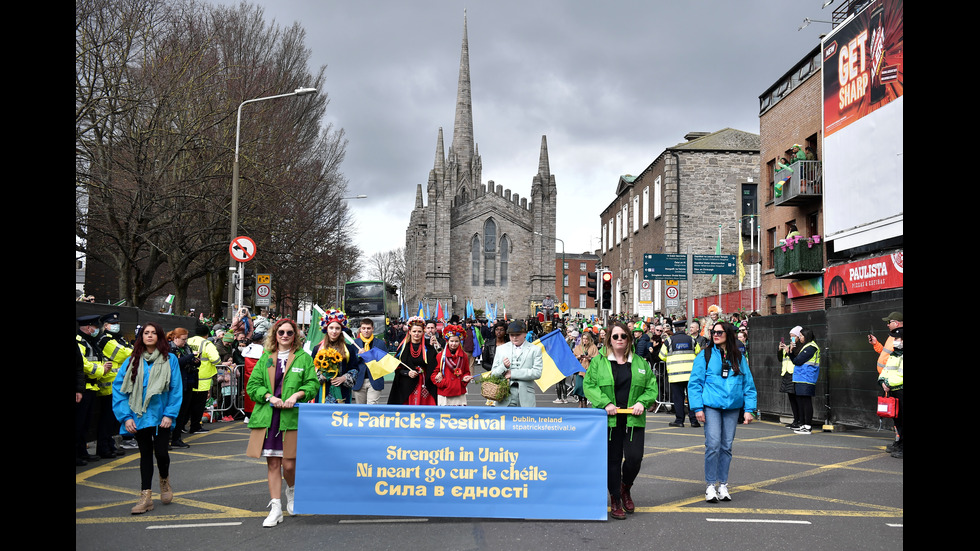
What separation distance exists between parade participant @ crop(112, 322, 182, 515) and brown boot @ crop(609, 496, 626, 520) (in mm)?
4102

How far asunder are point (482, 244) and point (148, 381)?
80.5 metres

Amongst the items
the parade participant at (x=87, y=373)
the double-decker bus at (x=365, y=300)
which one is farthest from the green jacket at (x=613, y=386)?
the double-decker bus at (x=365, y=300)

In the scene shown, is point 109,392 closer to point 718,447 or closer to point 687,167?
point 718,447

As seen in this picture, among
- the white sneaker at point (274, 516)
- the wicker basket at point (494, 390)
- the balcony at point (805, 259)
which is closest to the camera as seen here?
the white sneaker at point (274, 516)

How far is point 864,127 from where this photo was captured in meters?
22.2

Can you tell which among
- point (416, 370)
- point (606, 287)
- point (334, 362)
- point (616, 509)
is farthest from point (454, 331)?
point (606, 287)

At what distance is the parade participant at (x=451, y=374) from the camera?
10.5 m

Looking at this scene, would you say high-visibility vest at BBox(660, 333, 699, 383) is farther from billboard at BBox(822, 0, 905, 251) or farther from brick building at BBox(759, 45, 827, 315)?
brick building at BBox(759, 45, 827, 315)

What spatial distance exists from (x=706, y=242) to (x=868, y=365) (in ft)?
86.8

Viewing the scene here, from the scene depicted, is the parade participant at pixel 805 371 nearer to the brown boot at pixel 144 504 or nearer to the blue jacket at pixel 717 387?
the blue jacket at pixel 717 387

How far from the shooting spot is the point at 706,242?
3875 cm

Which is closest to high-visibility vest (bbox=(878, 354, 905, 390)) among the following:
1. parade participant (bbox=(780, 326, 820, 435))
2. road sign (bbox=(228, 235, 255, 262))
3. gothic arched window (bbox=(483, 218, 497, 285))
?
parade participant (bbox=(780, 326, 820, 435))

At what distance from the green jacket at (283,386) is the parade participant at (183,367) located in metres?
4.24
